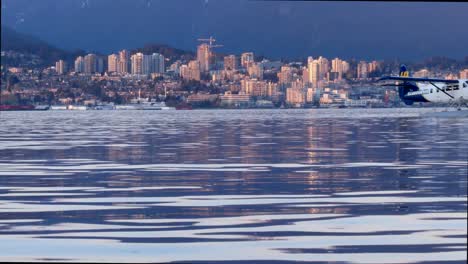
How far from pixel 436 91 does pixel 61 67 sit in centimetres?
10289

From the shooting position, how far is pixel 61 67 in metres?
170

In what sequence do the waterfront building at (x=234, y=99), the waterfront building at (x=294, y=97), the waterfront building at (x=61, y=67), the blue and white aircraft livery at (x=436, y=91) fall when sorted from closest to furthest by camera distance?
the blue and white aircraft livery at (x=436, y=91) → the waterfront building at (x=61, y=67) → the waterfront building at (x=234, y=99) → the waterfront building at (x=294, y=97)

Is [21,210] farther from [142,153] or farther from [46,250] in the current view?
[142,153]

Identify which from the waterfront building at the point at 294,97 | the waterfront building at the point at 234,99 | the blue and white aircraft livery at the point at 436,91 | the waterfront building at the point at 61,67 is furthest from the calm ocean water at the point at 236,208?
the waterfront building at the point at 294,97

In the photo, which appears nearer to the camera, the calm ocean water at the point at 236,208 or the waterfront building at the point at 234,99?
the calm ocean water at the point at 236,208

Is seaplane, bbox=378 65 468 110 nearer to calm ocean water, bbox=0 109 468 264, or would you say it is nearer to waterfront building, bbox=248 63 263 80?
calm ocean water, bbox=0 109 468 264

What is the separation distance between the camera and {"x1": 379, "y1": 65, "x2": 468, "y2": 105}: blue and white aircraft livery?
232 feet

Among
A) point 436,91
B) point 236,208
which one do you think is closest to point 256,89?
point 436,91

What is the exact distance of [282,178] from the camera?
15.5 metres

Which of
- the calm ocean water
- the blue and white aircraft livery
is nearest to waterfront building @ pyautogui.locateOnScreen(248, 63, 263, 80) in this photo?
the blue and white aircraft livery

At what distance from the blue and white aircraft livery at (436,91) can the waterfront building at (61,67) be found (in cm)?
9471

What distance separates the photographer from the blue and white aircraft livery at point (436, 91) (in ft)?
232

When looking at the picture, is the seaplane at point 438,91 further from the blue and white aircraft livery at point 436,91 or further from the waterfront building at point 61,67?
the waterfront building at point 61,67

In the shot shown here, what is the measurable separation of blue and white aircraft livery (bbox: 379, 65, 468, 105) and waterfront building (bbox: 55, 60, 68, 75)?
94706 millimetres
